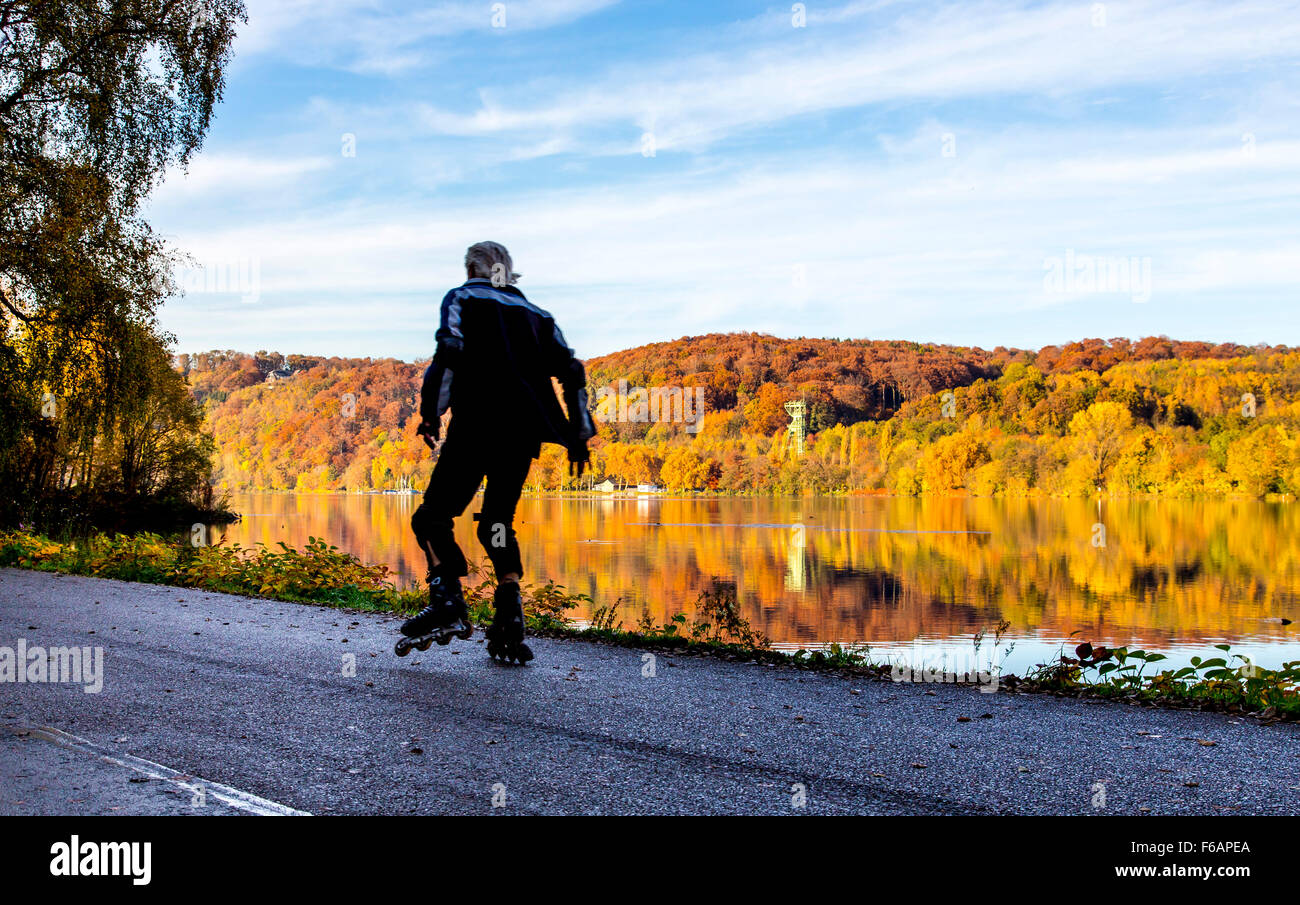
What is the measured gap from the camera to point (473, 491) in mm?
6508

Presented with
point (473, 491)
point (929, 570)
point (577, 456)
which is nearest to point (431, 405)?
point (473, 491)

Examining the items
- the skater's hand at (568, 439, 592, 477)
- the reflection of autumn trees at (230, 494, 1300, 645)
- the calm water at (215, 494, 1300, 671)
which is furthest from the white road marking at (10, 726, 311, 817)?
A: the reflection of autumn trees at (230, 494, 1300, 645)

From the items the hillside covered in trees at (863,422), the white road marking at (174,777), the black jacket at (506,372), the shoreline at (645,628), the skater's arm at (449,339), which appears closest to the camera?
the white road marking at (174,777)

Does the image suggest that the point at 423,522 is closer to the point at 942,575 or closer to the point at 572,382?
the point at 572,382

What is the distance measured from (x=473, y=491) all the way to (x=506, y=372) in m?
0.80

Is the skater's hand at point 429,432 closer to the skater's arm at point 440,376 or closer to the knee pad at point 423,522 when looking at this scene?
the skater's arm at point 440,376

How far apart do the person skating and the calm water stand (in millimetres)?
5977

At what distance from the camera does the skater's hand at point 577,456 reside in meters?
6.70

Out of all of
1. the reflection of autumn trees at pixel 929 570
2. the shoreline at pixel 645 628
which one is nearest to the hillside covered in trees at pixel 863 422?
the reflection of autumn trees at pixel 929 570

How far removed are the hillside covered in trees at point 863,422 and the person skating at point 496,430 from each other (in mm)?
73301

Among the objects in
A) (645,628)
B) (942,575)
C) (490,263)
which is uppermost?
(490,263)

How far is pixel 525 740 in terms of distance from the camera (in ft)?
15.0
